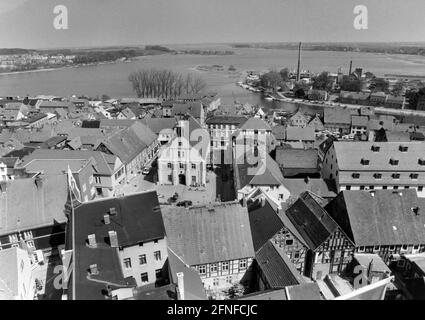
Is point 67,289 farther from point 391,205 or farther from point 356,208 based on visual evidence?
point 391,205

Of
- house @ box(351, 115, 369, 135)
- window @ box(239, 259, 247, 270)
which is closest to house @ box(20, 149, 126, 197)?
window @ box(239, 259, 247, 270)

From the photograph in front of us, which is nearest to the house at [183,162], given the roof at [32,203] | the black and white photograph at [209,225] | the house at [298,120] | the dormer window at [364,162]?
the black and white photograph at [209,225]

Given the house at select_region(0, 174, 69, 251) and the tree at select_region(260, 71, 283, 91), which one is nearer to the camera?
the house at select_region(0, 174, 69, 251)

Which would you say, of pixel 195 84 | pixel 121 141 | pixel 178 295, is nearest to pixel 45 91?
pixel 195 84

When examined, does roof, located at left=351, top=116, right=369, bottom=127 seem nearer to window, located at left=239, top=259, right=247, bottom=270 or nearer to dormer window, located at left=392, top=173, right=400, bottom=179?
dormer window, located at left=392, top=173, right=400, bottom=179

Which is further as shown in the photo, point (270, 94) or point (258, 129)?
point (270, 94)

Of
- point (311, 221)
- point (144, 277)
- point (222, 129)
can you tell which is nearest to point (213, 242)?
point (144, 277)
